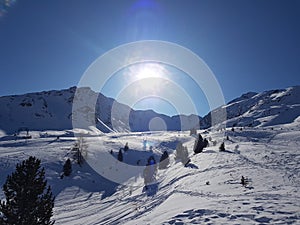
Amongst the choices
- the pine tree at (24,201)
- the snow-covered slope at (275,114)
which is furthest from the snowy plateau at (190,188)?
the snow-covered slope at (275,114)

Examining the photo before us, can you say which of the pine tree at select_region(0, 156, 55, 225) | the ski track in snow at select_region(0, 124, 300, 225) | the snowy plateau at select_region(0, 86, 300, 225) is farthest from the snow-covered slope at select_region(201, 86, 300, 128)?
the pine tree at select_region(0, 156, 55, 225)

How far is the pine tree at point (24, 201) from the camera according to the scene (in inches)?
536

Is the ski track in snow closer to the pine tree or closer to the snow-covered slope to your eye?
the pine tree

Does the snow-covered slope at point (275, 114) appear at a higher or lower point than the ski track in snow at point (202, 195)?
higher

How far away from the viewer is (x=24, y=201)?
1402 cm

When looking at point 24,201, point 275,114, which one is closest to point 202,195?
point 24,201

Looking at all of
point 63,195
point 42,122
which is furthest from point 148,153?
point 42,122

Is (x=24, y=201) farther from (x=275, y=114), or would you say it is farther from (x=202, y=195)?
(x=275, y=114)

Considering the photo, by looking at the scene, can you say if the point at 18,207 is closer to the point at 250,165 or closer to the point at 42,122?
the point at 250,165

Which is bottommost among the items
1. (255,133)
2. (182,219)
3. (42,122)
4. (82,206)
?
(82,206)

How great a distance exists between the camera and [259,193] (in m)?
14.6

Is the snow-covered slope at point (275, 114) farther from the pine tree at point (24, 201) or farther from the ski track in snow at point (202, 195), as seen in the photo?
the pine tree at point (24, 201)

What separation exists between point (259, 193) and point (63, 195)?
31605mm

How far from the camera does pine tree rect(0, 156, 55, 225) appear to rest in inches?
536
